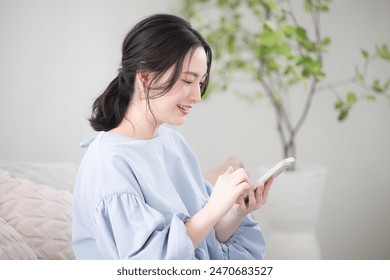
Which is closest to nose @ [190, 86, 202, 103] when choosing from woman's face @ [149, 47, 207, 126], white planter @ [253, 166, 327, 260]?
woman's face @ [149, 47, 207, 126]

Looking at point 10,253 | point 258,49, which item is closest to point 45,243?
point 10,253

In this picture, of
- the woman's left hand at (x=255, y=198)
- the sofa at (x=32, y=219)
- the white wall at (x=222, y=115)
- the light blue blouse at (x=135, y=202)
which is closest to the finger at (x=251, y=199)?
the woman's left hand at (x=255, y=198)

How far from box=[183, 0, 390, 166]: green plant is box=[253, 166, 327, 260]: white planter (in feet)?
0.50

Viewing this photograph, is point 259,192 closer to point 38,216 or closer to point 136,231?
point 136,231

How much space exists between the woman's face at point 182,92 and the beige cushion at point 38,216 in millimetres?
399

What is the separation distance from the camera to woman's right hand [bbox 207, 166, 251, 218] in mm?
962

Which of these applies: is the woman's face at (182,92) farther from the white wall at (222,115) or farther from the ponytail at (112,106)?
the white wall at (222,115)

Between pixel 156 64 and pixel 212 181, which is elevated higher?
pixel 156 64

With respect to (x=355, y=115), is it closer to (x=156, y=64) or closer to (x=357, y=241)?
(x=357, y=241)

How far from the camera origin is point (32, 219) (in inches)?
49.8

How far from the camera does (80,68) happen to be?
171 cm

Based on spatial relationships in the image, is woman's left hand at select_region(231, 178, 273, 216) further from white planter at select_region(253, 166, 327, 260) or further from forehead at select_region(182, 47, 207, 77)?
white planter at select_region(253, 166, 327, 260)

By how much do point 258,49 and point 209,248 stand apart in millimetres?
952

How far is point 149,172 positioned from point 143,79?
17 cm
